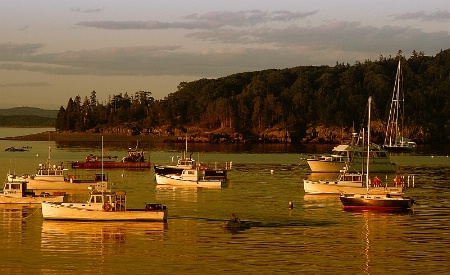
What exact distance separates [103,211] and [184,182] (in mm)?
35581

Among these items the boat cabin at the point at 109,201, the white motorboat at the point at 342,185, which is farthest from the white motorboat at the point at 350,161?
the boat cabin at the point at 109,201

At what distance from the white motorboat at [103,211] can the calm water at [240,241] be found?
686mm

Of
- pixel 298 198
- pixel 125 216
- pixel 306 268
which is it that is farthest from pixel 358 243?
pixel 298 198

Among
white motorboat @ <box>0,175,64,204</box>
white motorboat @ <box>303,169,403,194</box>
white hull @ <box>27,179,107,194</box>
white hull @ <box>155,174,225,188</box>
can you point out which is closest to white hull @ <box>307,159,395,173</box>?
white hull @ <box>155,174,225,188</box>

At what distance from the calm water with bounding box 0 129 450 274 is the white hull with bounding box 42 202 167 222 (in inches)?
25.0

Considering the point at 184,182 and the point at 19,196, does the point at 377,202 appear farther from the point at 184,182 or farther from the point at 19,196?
the point at 184,182

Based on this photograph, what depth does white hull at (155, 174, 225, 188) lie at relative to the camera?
9631cm

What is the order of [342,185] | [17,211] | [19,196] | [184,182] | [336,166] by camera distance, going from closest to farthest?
[17,211] → [19,196] → [342,185] → [184,182] → [336,166]

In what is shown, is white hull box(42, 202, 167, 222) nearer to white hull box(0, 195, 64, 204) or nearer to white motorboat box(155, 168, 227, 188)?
white hull box(0, 195, 64, 204)

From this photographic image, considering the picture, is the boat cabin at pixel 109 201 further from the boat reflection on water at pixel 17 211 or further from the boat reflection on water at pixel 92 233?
Answer: the boat reflection on water at pixel 17 211

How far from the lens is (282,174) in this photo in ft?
403

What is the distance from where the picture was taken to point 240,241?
55.7m

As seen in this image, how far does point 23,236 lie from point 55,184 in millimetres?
33539

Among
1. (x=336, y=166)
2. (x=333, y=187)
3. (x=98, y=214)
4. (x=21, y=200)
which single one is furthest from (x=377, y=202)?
(x=336, y=166)
